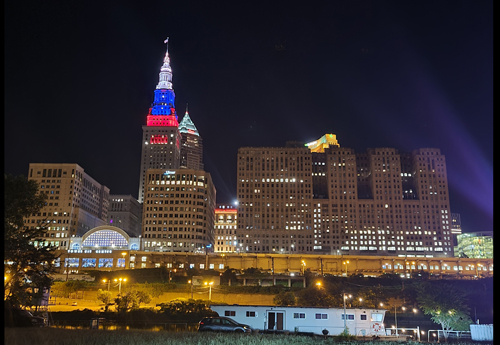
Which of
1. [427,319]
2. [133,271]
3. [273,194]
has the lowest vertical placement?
[427,319]

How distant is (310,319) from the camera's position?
4350 centimetres

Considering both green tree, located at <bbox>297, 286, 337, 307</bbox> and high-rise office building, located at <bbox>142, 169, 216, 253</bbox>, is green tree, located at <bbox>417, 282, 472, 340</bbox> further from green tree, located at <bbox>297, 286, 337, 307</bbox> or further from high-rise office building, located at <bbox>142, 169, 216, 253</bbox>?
high-rise office building, located at <bbox>142, 169, 216, 253</bbox>

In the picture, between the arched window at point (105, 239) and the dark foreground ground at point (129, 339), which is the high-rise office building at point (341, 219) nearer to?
the arched window at point (105, 239)

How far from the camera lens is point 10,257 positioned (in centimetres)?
→ 3550

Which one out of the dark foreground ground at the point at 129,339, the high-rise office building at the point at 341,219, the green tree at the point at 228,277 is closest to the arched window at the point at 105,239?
the green tree at the point at 228,277

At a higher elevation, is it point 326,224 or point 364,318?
point 326,224

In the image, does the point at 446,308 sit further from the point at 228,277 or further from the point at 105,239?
the point at 105,239

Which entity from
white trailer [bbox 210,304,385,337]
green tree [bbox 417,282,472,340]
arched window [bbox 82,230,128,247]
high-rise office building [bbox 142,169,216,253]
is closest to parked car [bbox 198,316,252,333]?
white trailer [bbox 210,304,385,337]

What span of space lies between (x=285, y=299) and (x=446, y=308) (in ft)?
96.1

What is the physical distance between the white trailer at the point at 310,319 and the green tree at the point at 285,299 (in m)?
39.5

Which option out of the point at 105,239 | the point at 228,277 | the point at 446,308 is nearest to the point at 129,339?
the point at 446,308

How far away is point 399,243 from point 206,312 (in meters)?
154
